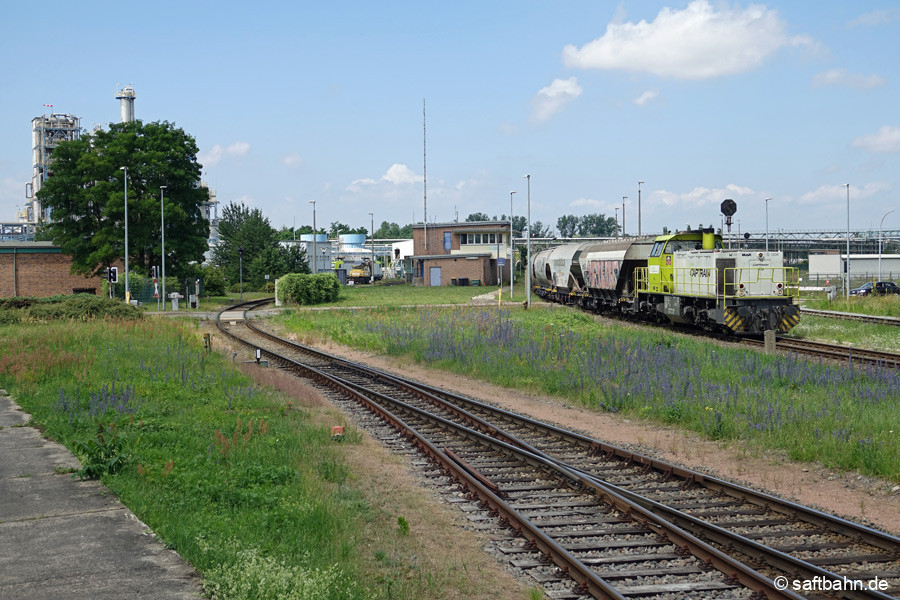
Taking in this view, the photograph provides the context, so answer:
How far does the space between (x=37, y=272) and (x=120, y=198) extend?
11.8 meters

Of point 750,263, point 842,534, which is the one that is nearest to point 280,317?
point 750,263

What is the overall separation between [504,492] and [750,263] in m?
19.9

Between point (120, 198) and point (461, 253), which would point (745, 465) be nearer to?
point (120, 198)

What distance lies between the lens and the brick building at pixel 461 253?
270 ft

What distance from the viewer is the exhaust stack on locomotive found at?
1052 inches

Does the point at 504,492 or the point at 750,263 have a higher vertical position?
the point at 750,263

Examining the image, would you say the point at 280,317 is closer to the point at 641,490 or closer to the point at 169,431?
the point at 169,431

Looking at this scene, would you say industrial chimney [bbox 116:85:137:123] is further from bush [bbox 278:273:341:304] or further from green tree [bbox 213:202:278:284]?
bush [bbox 278:273:341:304]

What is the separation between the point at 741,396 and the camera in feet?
50.1

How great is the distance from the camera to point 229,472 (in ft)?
33.2

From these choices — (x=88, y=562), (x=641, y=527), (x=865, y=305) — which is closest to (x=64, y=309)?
(x=88, y=562)

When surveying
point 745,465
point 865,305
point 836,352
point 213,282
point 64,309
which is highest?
point 213,282

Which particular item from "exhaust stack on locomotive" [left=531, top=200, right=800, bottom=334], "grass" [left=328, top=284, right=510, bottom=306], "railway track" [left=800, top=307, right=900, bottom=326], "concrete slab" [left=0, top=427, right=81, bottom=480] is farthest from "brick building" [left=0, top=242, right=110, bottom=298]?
"concrete slab" [left=0, top=427, right=81, bottom=480]

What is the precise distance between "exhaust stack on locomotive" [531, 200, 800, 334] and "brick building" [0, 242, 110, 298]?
41.0 meters
